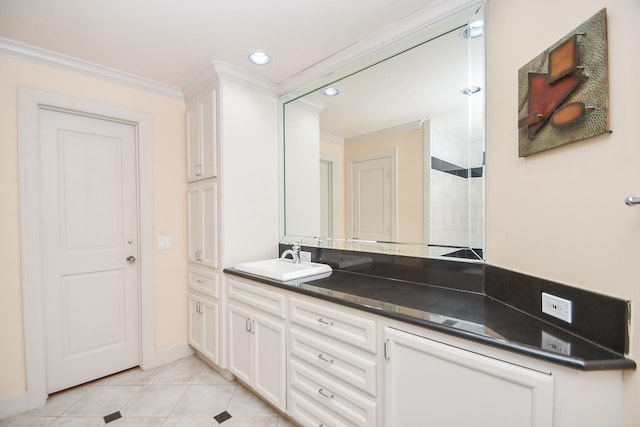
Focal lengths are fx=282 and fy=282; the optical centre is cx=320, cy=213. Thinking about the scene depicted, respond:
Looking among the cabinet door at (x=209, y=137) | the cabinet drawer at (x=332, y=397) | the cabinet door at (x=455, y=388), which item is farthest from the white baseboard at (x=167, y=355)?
the cabinet door at (x=455, y=388)

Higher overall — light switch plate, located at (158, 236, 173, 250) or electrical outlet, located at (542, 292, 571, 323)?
light switch plate, located at (158, 236, 173, 250)

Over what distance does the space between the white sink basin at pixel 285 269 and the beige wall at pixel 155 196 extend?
799mm

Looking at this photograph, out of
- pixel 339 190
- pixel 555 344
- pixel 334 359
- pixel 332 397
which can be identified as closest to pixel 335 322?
pixel 334 359

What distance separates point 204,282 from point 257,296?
2.29ft

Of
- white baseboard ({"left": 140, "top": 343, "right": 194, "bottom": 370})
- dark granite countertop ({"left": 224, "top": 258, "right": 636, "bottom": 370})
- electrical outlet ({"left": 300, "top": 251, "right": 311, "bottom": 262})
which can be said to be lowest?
white baseboard ({"left": 140, "top": 343, "right": 194, "bottom": 370})

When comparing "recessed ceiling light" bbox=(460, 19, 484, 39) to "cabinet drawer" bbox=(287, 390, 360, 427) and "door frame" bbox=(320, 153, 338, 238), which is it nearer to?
"door frame" bbox=(320, 153, 338, 238)

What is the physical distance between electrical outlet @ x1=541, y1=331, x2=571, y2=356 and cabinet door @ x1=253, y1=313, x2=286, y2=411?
1.21m

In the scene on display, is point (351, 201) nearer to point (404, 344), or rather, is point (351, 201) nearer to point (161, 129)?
point (404, 344)

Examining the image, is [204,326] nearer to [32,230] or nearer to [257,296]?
[257,296]

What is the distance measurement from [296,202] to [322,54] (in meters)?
1.13

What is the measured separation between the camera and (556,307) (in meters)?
0.99

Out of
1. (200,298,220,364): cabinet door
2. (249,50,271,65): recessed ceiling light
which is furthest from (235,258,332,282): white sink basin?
(249,50,271,65): recessed ceiling light

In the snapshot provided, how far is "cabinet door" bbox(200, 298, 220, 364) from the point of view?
6.99ft

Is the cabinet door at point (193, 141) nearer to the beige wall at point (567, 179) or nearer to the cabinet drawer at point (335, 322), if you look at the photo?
the cabinet drawer at point (335, 322)
